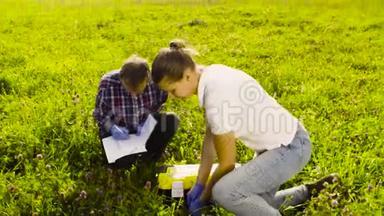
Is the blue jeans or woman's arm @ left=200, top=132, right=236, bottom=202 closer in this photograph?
woman's arm @ left=200, top=132, right=236, bottom=202

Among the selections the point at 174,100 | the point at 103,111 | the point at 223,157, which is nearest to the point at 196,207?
the point at 223,157

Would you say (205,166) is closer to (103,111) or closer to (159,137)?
(159,137)

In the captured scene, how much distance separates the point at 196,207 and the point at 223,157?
541 mm

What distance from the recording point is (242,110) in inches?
152

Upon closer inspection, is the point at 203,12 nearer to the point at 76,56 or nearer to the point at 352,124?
the point at 76,56

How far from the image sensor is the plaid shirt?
4973mm

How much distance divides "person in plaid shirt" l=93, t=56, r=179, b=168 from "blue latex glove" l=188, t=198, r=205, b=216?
79cm

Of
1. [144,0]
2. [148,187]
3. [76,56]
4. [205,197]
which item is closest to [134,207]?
[148,187]

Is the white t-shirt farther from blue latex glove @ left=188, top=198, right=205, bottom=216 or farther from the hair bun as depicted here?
blue latex glove @ left=188, top=198, right=205, bottom=216

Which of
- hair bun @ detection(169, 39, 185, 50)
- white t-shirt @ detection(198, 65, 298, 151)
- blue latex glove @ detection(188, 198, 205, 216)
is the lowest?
blue latex glove @ detection(188, 198, 205, 216)

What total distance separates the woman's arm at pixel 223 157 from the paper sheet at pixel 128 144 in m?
0.83

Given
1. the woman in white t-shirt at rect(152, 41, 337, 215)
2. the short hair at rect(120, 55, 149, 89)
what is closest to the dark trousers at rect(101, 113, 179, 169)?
the short hair at rect(120, 55, 149, 89)

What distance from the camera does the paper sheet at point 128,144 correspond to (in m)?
4.68

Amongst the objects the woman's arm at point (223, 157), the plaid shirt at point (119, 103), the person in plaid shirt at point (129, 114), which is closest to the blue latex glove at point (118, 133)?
the person in plaid shirt at point (129, 114)
